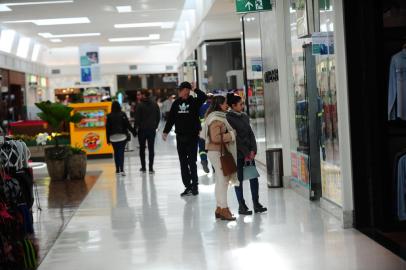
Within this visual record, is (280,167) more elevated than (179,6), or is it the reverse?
(179,6)

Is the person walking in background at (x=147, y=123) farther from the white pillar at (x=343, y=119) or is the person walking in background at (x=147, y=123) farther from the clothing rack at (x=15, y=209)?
the white pillar at (x=343, y=119)

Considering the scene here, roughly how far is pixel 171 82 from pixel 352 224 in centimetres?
3575

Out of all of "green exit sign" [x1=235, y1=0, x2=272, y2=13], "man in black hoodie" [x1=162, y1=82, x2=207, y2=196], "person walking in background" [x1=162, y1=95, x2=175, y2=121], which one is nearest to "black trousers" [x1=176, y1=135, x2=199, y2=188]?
"man in black hoodie" [x1=162, y1=82, x2=207, y2=196]

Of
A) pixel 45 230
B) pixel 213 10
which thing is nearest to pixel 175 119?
pixel 45 230

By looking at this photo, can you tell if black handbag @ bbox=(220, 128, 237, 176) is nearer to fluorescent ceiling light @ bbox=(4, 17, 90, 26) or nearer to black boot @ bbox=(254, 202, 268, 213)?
black boot @ bbox=(254, 202, 268, 213)

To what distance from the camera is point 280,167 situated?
11.1 m

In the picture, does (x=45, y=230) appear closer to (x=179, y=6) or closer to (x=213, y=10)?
(x=213, y=10)

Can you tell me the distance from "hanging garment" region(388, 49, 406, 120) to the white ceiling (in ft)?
45.7

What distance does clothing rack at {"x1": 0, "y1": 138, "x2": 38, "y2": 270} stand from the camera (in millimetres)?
5820

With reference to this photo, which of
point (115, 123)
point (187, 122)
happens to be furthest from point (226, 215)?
point (115, 123)

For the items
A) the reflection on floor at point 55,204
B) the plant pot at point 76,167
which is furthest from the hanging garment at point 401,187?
the plant pot at point 76,167

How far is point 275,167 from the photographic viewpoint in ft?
36.4

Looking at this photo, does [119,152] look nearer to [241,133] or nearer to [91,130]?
[91,130]

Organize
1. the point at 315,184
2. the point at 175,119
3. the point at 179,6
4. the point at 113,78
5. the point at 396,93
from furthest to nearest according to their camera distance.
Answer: the point at 113,78, the point at 179,6, the point at 175,119, the point at 315,184, the point at 396,93
